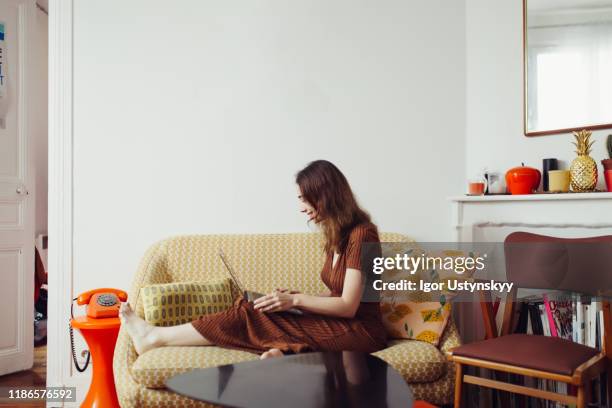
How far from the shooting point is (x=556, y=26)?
2.70 metres

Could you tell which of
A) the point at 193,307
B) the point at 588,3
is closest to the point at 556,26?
the point at 588,3

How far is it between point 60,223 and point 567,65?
8.67ft

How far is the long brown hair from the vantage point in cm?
231

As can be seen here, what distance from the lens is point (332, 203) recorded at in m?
2.31

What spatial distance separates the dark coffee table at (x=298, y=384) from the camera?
1396mm

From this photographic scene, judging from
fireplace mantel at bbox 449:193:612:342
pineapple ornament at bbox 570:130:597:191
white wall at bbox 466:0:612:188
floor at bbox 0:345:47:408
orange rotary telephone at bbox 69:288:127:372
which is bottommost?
floor at bbox 0:345:47:408

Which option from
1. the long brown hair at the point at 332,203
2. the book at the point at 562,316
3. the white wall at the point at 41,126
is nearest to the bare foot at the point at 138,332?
the long brown hair at the point at 332,203

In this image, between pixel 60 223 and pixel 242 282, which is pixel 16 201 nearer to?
pixel 60 223

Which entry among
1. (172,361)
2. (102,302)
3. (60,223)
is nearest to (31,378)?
(60,223)

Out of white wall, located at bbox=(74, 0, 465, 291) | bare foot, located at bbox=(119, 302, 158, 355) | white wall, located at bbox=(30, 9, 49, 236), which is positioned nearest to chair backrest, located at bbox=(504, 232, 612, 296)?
white wall, located at bbox=(74, 0, 465, 291)

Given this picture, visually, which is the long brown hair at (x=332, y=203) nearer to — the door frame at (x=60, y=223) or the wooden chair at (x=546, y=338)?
the wooden chair at (x=546, y=338)

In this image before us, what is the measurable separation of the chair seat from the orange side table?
147cm

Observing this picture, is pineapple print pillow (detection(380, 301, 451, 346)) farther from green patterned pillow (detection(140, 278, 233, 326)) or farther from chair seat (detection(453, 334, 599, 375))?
green patterned pillow (detection(140, 278, 233, 326))

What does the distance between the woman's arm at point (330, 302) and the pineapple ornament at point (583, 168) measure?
111 centimetres
